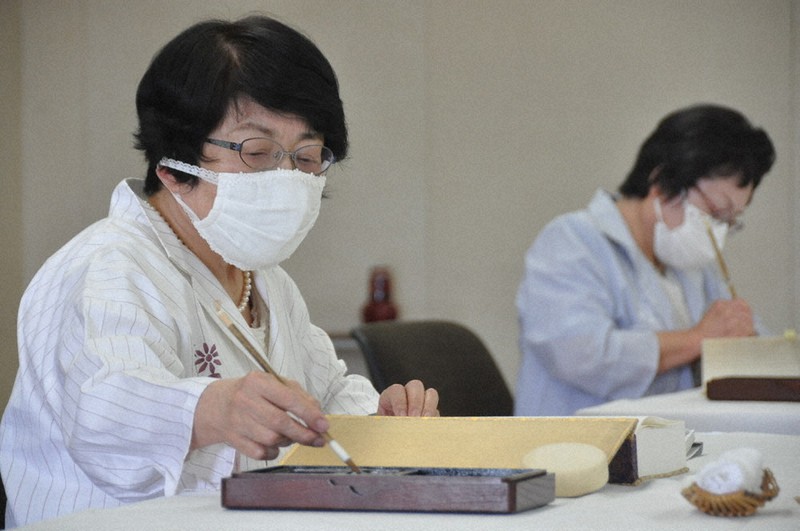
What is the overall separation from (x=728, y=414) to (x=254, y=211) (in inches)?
32.8

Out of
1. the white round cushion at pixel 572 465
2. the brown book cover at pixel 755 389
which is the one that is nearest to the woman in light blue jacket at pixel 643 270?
the brown book cover at pixel 755 389

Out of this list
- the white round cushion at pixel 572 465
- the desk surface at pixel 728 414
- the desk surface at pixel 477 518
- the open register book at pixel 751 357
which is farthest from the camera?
the open register book at pixel 751 357

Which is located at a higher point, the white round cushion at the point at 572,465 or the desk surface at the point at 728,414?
the white round cushion at the point at 572,465

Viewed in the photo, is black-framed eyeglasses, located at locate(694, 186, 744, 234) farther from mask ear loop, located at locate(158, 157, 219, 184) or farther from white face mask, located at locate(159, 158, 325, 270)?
mask ear loop, located at locate(158, 157, 219, 184)

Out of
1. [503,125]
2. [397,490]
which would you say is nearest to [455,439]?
[397,490]

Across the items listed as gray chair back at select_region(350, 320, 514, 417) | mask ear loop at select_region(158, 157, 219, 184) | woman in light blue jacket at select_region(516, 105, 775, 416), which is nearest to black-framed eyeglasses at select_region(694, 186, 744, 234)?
woman in light blue jacket at select_region(516, 105, 775, 416)

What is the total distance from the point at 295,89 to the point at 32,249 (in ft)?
5.22

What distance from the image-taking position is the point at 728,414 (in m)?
1.69

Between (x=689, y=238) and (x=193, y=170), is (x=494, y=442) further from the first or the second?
(x=689, y=238)

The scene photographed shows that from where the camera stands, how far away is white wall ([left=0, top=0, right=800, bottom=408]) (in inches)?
150

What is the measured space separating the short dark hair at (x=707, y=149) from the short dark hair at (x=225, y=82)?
1.52 metres

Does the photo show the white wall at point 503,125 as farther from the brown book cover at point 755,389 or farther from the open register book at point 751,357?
the brown book cover at point 755,389

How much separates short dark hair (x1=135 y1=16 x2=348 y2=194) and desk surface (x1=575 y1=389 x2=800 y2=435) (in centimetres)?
71

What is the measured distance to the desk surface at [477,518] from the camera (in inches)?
28.5
